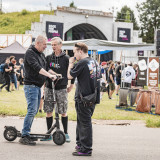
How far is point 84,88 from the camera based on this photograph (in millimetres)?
5410

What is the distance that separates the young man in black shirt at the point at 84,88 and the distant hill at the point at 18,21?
3482cm

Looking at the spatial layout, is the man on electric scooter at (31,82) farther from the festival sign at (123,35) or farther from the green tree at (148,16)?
the green tree at (148,16)

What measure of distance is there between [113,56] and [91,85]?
129 feet

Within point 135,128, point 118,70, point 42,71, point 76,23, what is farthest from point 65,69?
point 76,23

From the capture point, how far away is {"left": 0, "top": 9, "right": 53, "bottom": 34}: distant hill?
4000 centimetres

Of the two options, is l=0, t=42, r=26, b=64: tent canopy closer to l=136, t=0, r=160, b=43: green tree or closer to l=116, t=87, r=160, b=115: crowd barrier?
l=116, t=87, r=160, b=115: crowd barrier

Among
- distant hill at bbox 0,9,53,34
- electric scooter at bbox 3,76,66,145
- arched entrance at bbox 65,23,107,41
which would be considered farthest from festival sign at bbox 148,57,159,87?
arched entrance at bbox 65,23,107,41

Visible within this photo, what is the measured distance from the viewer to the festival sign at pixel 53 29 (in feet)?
120

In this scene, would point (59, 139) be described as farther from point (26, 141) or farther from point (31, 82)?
point (31, 82)

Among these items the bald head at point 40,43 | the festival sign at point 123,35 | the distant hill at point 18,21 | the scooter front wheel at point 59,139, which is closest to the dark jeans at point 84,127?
the scooter front wheel at point 59,139

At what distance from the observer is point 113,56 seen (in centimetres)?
4434

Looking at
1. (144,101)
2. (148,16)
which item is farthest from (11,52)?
(148,16)

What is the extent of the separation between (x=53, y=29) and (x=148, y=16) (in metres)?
45.8

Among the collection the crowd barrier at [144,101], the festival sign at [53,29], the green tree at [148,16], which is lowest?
the crowd barrier at [144,101]
